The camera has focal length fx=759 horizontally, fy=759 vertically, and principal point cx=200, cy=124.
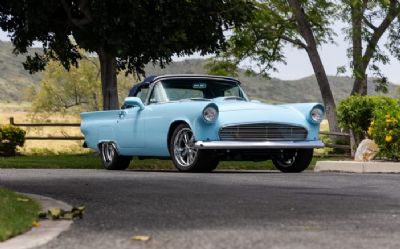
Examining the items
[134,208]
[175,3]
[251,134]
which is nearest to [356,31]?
[175,3]

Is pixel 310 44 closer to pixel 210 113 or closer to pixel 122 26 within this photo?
pixel 122 26

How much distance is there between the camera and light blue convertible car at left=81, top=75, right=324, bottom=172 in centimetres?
1220

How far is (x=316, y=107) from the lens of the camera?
13008 mm

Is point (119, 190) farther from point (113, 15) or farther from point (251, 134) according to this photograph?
point (113, 15)

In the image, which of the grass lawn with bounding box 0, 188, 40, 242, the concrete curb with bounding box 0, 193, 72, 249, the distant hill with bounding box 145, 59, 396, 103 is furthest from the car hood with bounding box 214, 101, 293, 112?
the distant hill with bounding box 145, 59, 396, 103

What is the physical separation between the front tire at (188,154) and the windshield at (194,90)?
958mm

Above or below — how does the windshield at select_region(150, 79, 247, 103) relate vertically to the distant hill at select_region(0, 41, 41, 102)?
below

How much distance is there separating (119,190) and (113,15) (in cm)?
1225

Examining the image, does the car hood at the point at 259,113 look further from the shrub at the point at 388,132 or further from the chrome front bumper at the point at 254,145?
the shrub at the point at 388,132

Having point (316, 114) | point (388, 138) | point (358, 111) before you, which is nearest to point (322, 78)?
point (358, 111)

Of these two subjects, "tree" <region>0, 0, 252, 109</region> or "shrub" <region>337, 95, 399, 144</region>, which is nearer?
"shrub" <region>337, 95, 399, 144</region>

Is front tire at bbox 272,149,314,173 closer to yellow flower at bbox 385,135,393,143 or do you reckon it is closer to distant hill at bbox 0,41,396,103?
yellow flower at bbox 385,135,393,143

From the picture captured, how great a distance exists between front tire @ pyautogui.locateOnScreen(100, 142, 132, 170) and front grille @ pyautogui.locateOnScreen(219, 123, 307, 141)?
327 cm

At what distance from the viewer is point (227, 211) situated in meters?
7.10
